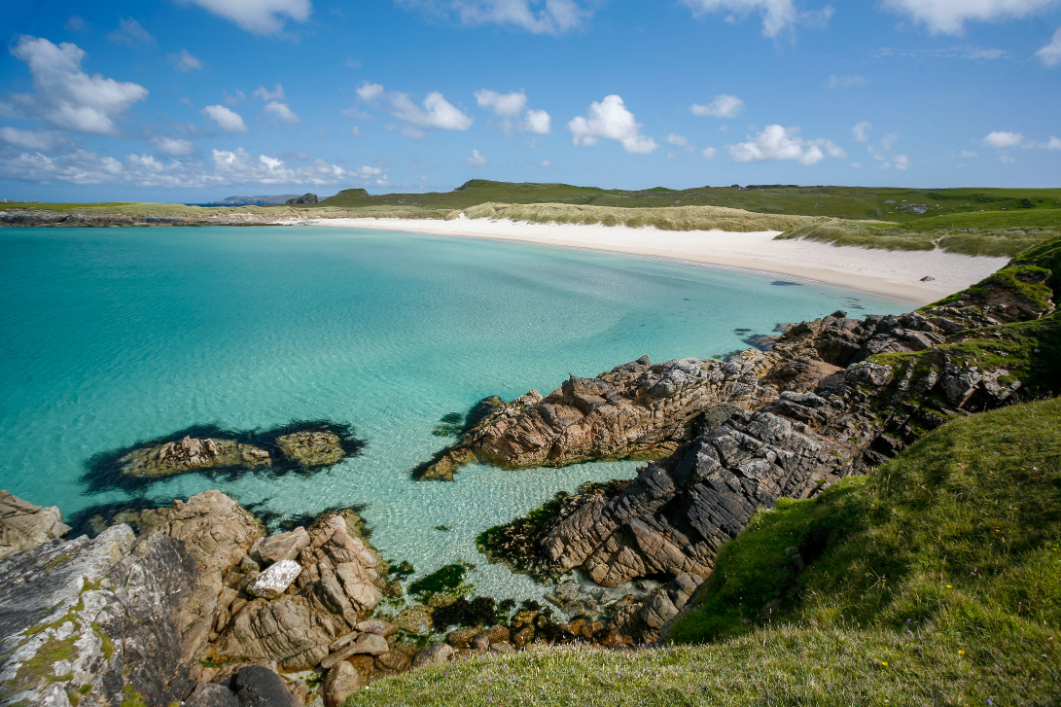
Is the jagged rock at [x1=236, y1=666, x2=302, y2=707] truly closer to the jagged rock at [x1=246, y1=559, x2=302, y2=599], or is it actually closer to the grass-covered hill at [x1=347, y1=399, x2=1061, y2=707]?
the grass-covered hill at [x1=347, y1=399, x2=1061, y2=707]

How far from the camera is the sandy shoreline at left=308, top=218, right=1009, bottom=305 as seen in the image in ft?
159

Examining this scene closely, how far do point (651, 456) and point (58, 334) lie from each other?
37.6 meters

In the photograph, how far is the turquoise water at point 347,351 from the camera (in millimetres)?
16188

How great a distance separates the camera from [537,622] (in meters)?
11.4

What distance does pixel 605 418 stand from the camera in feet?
63.1

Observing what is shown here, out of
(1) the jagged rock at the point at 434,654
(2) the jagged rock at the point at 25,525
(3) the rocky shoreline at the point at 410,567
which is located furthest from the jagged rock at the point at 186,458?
(1) the jagged rock at the point at 434,654

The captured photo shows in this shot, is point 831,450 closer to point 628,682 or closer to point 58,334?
point 628,682

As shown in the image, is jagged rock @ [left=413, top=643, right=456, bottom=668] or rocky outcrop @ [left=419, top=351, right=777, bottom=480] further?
rocky outcrop @ [left=419, top=351, right=777, bottom=480]

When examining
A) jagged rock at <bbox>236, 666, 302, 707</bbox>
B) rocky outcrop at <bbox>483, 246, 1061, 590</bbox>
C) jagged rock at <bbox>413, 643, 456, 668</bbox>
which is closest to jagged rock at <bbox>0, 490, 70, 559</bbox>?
jagged rock at <bbox>236, 666, 302, 707</bbox>

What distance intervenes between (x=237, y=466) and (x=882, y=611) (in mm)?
19337

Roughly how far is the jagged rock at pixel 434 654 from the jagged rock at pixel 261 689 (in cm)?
237

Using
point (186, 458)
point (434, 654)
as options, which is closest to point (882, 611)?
point (434, 654)

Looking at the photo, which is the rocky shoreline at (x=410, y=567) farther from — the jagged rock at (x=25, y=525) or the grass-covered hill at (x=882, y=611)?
the grass-covered hill at (x=882, y=611)

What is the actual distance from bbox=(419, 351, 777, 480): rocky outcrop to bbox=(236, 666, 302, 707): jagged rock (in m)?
8.33
